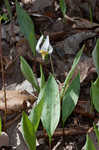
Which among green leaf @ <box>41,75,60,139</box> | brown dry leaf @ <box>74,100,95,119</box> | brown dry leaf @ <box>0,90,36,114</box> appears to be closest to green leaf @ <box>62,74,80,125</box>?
green leaf @ <box>41,75,60,139</box>

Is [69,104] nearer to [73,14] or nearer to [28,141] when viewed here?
[28,141]

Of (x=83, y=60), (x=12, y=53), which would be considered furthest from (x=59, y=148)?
(x=12, y=53)

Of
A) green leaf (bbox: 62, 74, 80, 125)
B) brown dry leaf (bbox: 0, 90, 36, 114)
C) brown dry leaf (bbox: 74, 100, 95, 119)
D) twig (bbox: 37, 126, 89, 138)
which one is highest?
green leaf (bbox: 62, 74, 80, 125)

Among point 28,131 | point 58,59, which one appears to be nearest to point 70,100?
point 28,131

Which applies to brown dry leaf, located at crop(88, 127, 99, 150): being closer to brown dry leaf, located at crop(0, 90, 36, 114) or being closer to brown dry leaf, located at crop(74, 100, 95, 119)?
brown dry leaf, located at crop(74, 100, 95, 119)

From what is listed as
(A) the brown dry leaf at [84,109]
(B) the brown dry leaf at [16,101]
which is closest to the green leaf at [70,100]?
(A) the brown dry leaf at [84,109]

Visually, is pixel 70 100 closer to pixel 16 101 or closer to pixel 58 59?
pixel 16 101
